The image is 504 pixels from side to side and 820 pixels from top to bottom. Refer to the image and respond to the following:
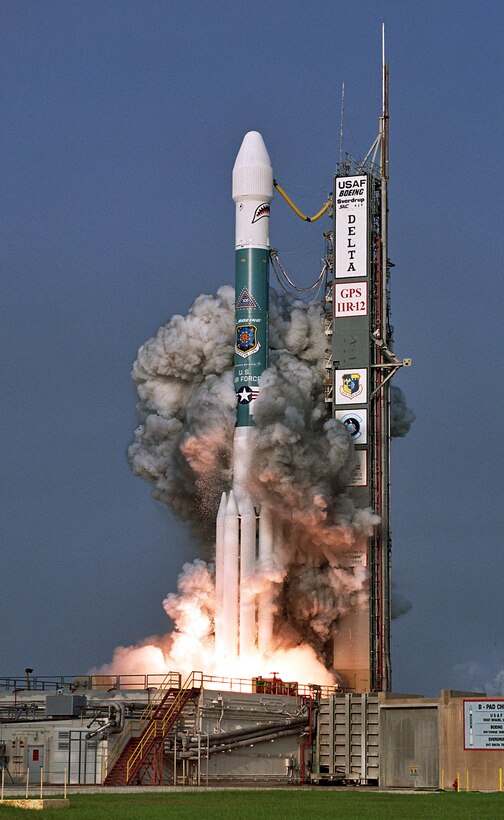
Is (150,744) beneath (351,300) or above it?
beneath

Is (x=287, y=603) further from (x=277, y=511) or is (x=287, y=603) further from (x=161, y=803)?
(x=161, y=803)

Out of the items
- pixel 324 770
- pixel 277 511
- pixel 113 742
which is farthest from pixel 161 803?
pixel 277 511

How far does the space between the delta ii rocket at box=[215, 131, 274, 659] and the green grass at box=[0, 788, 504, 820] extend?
17.6 m

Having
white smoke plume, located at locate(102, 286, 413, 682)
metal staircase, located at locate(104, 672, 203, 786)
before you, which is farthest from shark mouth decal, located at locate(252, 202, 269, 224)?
metal staircase, located at locate(104, 672, 203, 786)

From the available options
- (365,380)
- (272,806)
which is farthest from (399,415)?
(272,806)

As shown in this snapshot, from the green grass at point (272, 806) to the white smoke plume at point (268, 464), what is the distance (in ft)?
66.6

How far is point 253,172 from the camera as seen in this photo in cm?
8525

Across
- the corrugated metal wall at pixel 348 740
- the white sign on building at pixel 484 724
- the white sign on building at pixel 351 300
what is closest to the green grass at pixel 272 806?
the white sign on building at pixel 484 724

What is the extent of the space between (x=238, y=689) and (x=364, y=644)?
8150mm

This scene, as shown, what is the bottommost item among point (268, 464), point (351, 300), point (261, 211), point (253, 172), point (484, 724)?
point (484, 724)

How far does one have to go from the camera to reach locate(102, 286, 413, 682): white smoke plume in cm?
8181

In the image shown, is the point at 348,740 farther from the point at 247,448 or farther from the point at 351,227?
the point at 351,227

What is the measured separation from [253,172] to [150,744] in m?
30.6

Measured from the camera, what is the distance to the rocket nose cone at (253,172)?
8500cm
